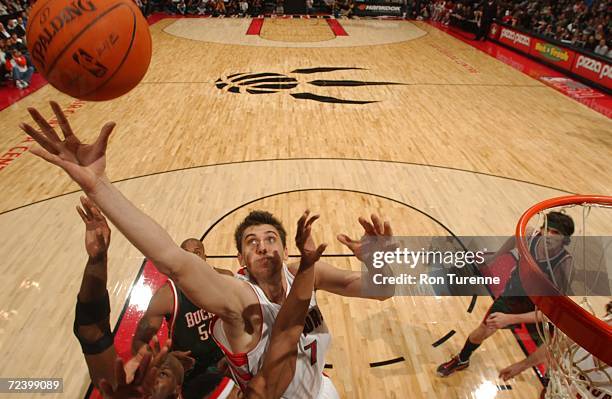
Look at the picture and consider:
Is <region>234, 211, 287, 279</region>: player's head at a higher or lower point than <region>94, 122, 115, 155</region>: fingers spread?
lower

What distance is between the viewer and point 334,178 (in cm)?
595

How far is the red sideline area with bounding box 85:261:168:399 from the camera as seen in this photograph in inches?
130

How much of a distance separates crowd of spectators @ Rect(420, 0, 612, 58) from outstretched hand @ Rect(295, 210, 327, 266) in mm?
13083

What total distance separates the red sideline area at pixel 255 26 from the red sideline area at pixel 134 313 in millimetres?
13458

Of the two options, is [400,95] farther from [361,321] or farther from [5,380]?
[5,380]

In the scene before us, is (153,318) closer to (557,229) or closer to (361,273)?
(361,273)

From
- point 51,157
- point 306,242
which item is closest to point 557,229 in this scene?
point 306,242

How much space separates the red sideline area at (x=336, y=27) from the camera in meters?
16.2

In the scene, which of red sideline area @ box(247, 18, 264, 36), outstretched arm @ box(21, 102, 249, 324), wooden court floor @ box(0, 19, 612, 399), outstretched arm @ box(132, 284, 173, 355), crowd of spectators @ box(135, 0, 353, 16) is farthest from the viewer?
crowd of spectators @ box(135, 0, 353, 16)

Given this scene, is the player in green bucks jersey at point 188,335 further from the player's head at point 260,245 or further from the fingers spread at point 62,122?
the fingers spread at point 62,122

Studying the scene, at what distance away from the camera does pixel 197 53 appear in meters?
12.8

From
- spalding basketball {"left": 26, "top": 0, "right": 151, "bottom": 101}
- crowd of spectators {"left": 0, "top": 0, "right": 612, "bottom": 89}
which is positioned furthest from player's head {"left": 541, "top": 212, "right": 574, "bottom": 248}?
crowd of spectators {"left": 0, "top": 0, "right": 612, "bottom": 89}

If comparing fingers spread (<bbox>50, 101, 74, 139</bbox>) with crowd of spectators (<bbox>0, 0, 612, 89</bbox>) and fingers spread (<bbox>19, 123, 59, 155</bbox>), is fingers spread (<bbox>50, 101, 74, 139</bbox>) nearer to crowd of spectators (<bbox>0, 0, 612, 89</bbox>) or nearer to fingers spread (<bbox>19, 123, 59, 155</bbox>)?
fingers spread (<bbox>19, 123, 59, 155</bbox>)

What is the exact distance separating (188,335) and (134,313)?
148 centimetres
